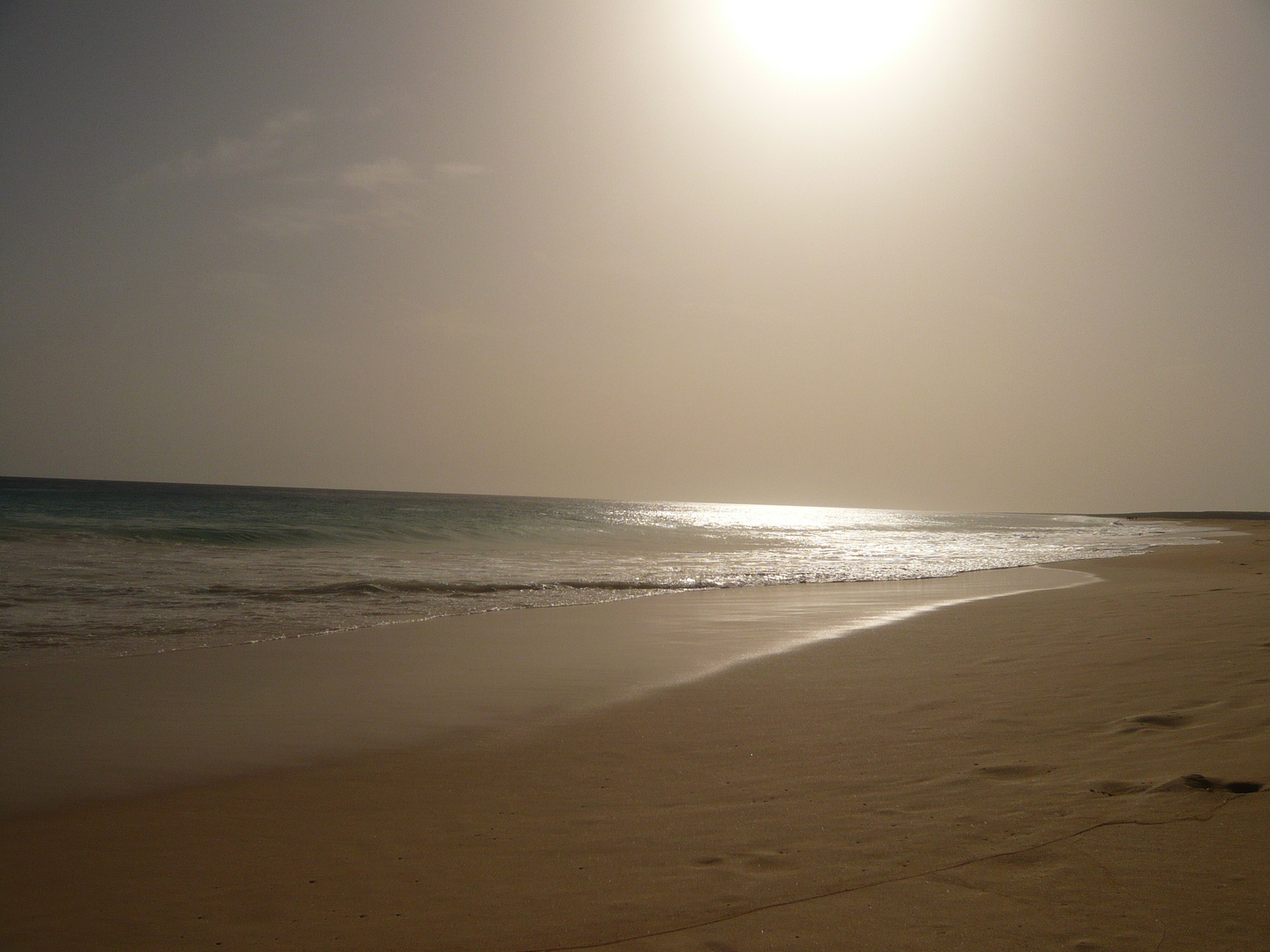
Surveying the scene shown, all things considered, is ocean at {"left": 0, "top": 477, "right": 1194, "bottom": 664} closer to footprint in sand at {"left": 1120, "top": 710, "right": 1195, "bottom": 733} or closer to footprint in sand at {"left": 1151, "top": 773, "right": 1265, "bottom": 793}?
footprint in sand at {"left": 1120, "top": 710, "right": 1195, "bottom": 733}

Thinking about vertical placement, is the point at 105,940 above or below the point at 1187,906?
below

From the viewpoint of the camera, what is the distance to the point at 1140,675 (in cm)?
684

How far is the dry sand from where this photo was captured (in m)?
2.96

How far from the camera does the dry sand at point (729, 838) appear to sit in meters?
2.96

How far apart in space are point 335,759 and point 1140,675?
6.65 meters

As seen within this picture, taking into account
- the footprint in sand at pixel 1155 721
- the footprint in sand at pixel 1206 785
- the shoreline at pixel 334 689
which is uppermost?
the footprint in sand at pixel 1206 785

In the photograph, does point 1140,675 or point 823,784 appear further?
point 1140,675

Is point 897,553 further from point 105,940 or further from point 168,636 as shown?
point 105,940

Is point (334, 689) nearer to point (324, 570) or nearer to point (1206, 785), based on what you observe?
point (1206, 785)

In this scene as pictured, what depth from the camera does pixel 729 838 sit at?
3.80m

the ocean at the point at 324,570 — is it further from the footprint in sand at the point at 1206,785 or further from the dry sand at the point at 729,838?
the footprint in sand at the point at 1206,785

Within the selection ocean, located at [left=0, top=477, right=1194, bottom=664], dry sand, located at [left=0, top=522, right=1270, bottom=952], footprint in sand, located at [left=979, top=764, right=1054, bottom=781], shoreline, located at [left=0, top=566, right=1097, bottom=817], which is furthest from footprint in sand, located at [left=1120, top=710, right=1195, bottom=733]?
ocean, located at [left=0, top=477, right=1194, bottom=664]

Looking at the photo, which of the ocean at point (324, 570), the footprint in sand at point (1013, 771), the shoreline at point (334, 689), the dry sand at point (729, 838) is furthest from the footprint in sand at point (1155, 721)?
the ocean at point (324, 570)

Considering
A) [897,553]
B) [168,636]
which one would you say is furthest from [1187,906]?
[897,553]
